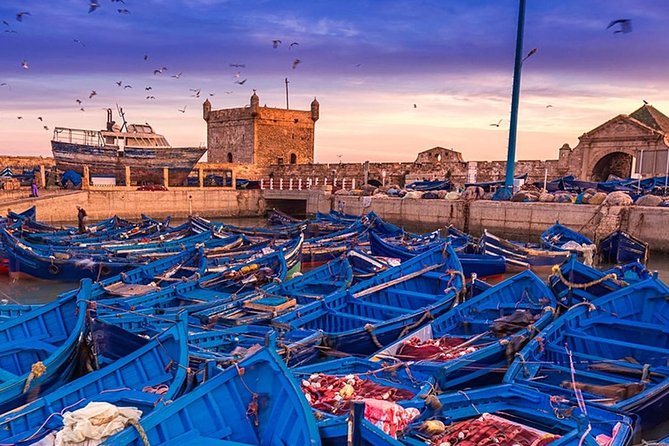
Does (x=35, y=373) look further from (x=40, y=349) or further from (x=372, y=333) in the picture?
(x=372, y=333)

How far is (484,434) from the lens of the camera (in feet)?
18.2

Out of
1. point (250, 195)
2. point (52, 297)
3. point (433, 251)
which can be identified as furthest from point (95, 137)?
point (433, 251)

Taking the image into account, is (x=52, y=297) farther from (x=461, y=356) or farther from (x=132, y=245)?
(x=461, y=356)

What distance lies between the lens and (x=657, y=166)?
33688 millimetres

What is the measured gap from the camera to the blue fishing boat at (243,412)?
4.77 metres

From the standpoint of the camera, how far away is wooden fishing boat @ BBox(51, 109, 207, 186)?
38062 millimetres

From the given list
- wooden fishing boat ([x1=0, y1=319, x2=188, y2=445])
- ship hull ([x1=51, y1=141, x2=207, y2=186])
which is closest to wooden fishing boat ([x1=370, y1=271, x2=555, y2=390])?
wooden fishing boat ([x1=0, y1=319, x2=188, y2=445])

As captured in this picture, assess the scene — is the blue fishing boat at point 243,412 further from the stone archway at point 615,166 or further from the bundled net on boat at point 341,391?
the stone archway at point 615,166

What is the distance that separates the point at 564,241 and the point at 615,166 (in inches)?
996

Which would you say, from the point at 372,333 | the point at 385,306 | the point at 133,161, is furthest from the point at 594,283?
the point at 133,161

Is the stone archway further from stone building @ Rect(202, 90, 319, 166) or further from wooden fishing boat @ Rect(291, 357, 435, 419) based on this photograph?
wooden fishing boat @ Rect(291, 357, 435, 419)

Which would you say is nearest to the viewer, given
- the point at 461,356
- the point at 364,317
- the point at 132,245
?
the point at 461,356

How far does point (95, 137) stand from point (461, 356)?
36.4 metres

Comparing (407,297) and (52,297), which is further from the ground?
(407,297)
